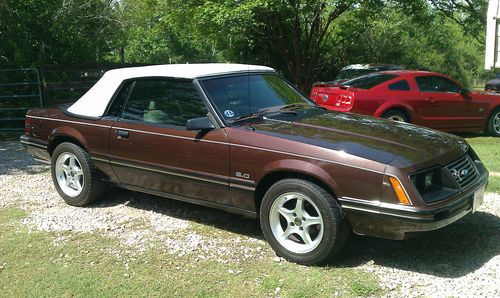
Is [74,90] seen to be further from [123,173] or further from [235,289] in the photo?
[235,289]

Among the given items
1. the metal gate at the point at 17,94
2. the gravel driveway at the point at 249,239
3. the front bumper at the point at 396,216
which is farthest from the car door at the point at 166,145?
the metal gate at the point at 17,94

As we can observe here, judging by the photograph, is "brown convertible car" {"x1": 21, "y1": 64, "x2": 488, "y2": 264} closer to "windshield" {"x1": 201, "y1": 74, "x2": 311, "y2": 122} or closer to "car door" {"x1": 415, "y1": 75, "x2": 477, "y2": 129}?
"windshield" {"x1": 201, "y1": 74, "x2": 311, "y2": 122}

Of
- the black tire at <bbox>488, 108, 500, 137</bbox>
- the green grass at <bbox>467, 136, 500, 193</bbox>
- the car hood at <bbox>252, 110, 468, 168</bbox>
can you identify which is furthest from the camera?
the black tire at <bbox>488, 108, 500, 137</bbox>

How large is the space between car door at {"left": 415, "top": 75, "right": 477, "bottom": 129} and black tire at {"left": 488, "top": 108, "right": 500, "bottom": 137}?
467 millimetres

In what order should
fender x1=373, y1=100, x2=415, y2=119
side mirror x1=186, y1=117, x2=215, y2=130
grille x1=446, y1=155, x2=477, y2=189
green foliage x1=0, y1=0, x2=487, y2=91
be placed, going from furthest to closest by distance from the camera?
green foliage x1=0, y1=0, x2=487, y2=91
fender x1=373, y1=100, x2=415, y2=119
side mirror x1=186, y1=117, x2=215, y2=130
grille x1=446, y1=155, x2=477, y2=189

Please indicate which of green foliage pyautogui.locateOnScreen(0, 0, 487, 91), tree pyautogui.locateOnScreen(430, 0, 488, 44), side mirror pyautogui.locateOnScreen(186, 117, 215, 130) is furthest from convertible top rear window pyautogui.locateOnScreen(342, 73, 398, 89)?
tree pyautogui.locateOnScreen(430, 0, 488, 44)

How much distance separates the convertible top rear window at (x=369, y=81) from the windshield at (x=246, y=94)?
483cm

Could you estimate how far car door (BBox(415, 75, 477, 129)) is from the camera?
1009 centimetres

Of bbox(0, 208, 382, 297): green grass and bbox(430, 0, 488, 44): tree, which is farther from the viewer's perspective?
bbox(430, 0, 488, 44): tree

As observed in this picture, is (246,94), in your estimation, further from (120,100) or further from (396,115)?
(396,115)

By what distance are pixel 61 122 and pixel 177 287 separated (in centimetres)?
286

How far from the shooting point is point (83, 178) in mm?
5676

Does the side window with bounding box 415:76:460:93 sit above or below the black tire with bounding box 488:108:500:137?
above

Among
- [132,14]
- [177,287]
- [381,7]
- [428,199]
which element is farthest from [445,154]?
[132,14]
